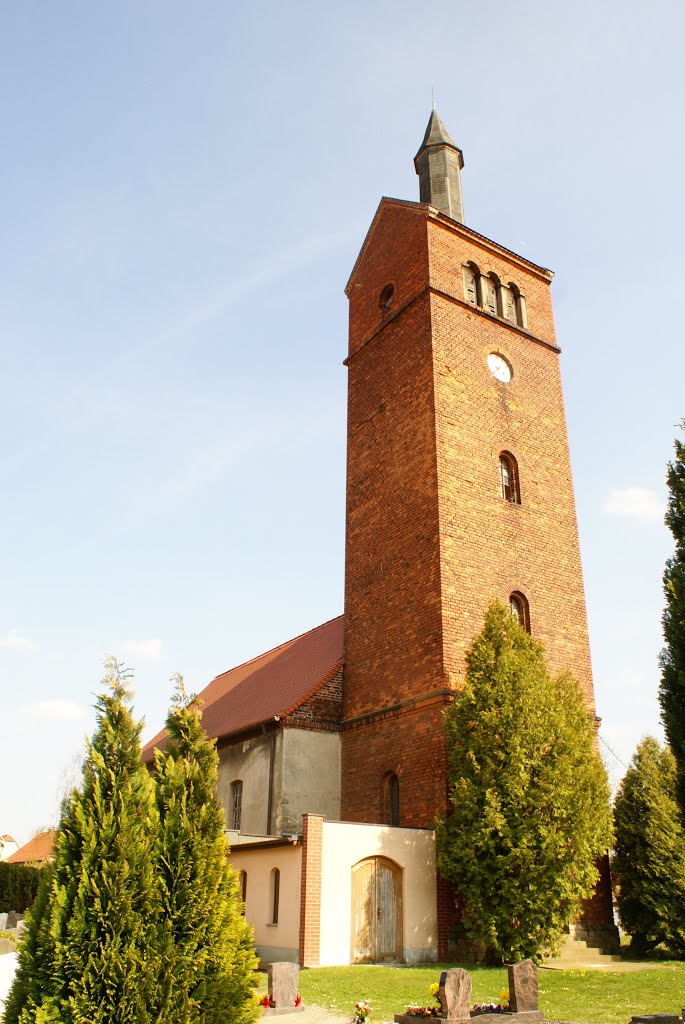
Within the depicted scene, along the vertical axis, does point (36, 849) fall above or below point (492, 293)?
below

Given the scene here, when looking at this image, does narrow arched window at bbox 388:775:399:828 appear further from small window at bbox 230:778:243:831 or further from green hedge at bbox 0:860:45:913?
green hedge at bbox 0:860:45:913

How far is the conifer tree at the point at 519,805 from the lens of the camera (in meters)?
12.7

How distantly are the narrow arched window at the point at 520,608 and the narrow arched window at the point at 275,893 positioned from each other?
7097 millimetres

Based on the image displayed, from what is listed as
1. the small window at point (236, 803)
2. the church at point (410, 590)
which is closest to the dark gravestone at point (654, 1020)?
the church at point (410, 590)

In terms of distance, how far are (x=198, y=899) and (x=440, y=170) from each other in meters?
20.5

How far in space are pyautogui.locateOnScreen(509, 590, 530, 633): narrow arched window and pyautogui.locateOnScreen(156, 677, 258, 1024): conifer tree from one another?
10597 millimetres

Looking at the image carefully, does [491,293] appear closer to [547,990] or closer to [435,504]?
[435,504]

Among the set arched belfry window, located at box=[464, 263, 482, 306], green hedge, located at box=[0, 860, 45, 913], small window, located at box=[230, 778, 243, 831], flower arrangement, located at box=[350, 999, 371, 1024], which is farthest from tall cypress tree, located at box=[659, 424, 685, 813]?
green hedge, located at box=[0, 860, 45, 913]

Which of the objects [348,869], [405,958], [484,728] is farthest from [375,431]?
[405,958]

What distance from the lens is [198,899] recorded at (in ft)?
24.2

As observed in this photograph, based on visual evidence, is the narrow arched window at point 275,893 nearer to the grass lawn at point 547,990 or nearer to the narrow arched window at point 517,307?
the grass lawn at point 547,990

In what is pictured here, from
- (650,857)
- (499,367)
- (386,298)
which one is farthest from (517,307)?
(650,857)

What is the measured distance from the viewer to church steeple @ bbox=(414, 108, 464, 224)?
72.7 feet

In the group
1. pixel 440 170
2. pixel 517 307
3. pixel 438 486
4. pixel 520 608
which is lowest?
pixel 520 608
